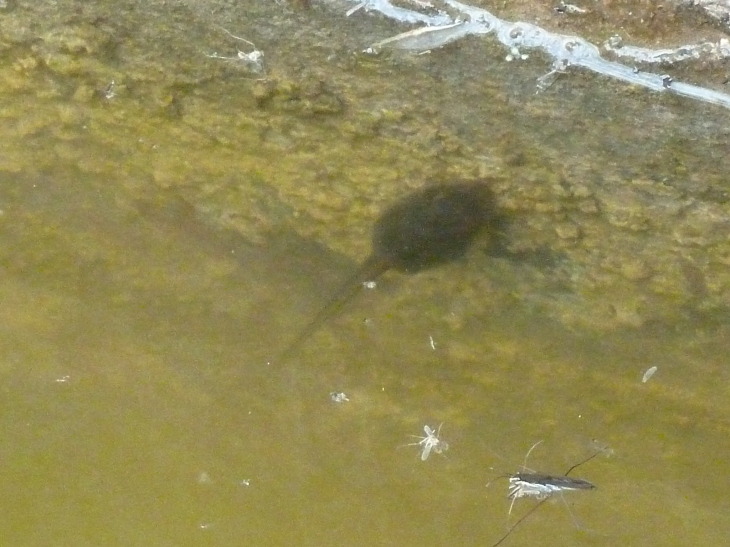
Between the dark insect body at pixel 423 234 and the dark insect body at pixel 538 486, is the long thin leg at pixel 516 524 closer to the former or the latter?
the dark insect body at pixel 538 486

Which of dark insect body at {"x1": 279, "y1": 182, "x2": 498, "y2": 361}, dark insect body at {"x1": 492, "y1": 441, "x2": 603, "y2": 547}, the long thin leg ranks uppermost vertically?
dark insect body at {"x1": 279, "y1": 182, "x2": 498, "y2": 361}

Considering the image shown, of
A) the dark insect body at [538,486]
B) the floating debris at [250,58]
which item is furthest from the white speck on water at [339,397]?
the floating debris at [250,58]

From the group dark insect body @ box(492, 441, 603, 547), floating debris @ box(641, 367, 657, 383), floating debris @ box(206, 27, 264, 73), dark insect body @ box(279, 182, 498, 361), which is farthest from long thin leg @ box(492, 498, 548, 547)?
floating debris @ box(206, 27, 264, 73)

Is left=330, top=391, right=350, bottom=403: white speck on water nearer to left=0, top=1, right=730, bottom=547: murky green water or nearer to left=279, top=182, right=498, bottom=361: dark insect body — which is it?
left=0, top=1, right=730, bottom=547: murky green water

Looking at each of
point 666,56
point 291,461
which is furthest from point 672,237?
point 291,461

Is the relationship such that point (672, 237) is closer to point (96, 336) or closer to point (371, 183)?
point (371, 183)
